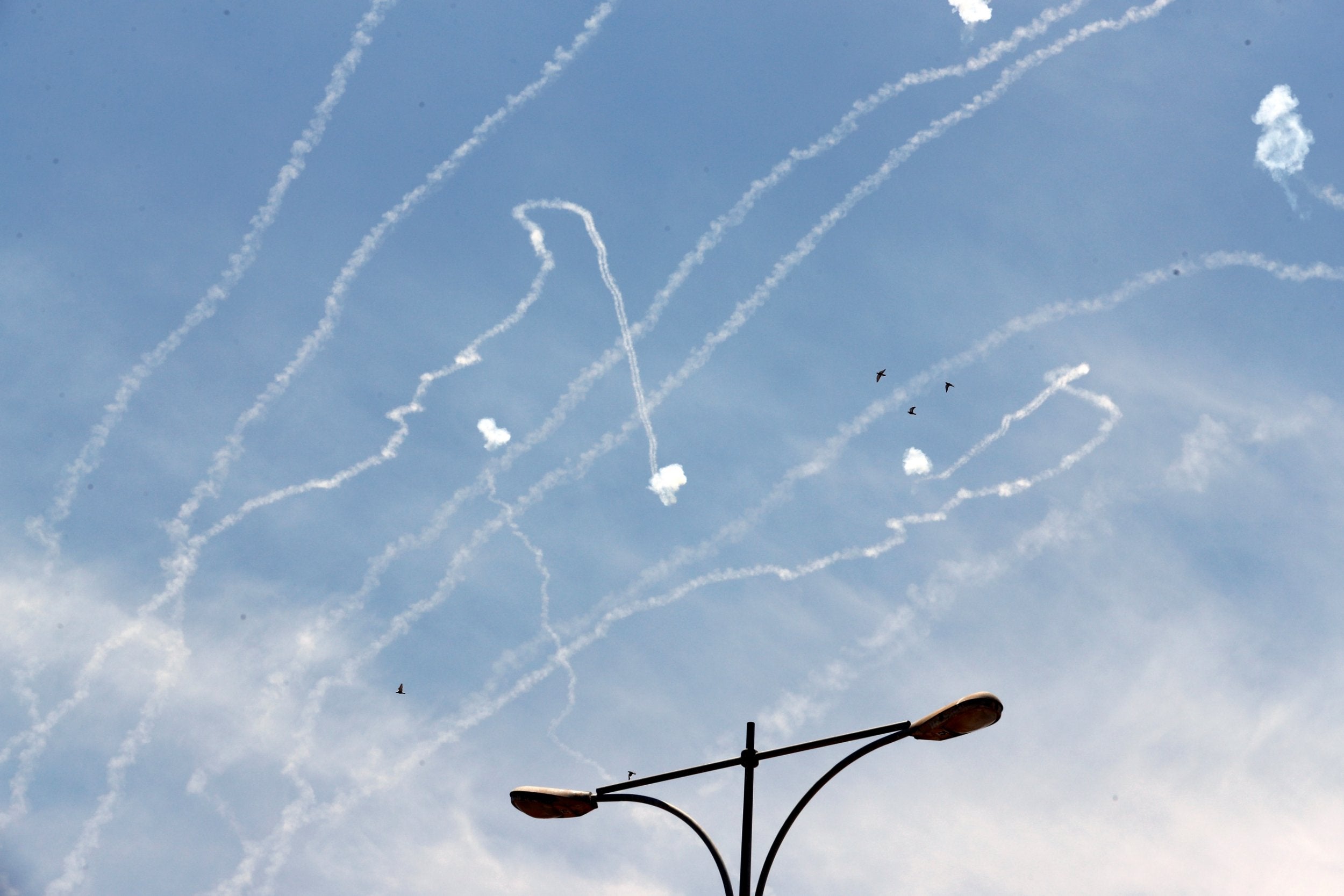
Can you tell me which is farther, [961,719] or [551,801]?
[551,801]

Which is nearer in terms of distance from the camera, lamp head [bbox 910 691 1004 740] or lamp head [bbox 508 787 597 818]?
lamp head [bbox 910 691 1004 740]

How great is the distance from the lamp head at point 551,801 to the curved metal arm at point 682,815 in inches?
6.9

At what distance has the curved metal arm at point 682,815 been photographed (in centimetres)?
1087

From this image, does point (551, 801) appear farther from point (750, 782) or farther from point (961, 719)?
point (961, 719)

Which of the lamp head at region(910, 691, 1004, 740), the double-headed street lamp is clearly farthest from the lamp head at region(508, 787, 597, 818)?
the lamp head at region(910, 691, 1004, 740)

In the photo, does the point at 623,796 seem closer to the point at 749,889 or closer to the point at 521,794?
the point at 521,794

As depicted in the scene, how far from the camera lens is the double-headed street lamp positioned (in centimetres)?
1022

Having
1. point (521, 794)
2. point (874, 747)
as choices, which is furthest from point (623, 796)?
point (874, 747)

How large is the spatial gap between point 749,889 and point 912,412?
2508 cm

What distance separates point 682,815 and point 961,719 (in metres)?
3.52

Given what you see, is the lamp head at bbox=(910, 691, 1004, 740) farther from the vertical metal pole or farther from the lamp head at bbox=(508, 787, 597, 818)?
the lamp head at bbox=(508, 787, 597, 818)

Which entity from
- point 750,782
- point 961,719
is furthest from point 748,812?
point 961,719

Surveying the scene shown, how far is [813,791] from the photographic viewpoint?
11312mm

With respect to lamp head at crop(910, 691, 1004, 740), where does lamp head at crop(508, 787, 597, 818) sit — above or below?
above
